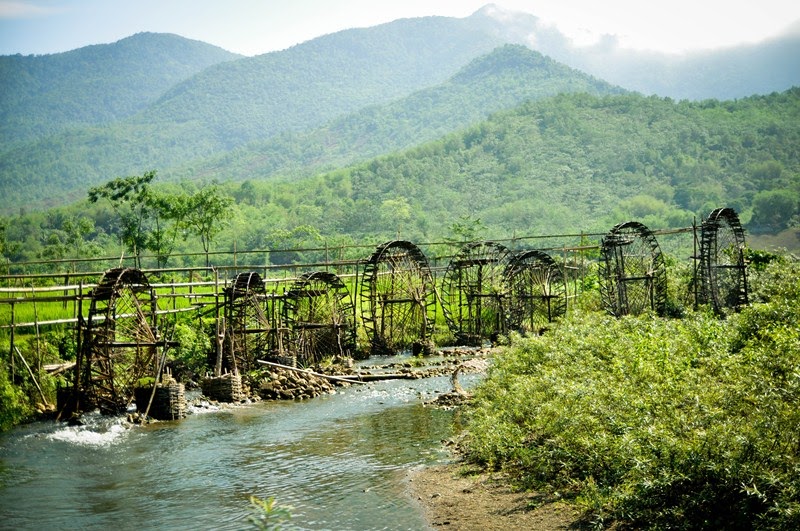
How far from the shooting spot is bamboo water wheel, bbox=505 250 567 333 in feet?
108

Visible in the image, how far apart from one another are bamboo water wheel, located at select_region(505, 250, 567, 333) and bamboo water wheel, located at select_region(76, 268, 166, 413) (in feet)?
53.1

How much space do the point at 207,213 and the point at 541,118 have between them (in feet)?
241

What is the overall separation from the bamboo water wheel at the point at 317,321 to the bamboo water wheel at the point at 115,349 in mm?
6664

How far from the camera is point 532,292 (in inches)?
1304

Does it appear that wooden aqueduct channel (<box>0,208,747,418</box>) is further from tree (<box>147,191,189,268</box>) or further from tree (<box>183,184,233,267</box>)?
tree (<box>183,184,233,267</box>)

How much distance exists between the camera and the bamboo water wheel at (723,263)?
27.7 meters

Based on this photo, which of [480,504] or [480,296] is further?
[480,296]

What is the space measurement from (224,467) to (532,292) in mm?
20367

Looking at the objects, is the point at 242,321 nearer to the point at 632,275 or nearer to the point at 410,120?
the point at 632,275

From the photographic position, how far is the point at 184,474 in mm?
14289

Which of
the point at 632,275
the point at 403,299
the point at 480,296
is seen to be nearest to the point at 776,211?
the point at 632,275

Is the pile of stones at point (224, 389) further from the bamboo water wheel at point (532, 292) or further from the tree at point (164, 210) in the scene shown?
the tree at point (164, 210)

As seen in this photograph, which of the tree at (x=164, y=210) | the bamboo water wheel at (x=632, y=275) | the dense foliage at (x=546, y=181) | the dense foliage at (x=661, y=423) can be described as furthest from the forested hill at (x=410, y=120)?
the dense foliage at (x=661, y=423)

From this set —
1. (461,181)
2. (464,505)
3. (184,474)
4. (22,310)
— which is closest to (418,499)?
(464,505)
